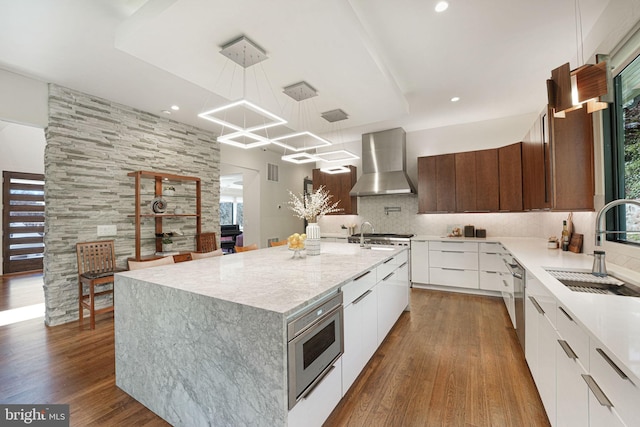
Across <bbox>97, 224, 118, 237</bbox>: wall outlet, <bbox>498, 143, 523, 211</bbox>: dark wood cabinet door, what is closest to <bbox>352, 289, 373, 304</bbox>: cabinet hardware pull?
<bbox>498, 143, 523, 211</bbox>: dark wood cabinet door

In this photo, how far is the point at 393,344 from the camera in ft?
8.75

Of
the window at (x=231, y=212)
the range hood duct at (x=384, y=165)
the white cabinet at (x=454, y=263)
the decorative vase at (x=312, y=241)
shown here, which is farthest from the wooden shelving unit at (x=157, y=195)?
the window at (x=231, y=212)

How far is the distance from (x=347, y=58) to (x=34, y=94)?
378 centimetres

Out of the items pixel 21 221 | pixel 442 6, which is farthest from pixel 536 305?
pixel 21 221

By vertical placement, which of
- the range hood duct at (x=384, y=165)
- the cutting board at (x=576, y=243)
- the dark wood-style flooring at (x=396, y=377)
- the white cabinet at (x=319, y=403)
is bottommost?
the dark wood-style flooring at (x=396, y=377)

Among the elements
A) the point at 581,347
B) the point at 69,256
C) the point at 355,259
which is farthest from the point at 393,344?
the point at 69,256

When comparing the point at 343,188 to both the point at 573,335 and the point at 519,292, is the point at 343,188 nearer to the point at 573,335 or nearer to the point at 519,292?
the point at 519,292

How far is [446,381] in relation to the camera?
81.4 inches

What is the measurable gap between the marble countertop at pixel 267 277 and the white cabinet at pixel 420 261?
6.94 feet

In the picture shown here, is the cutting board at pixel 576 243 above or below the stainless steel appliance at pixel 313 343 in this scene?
above

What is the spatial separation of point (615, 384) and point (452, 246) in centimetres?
368

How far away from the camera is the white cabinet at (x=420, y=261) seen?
452 centimetres

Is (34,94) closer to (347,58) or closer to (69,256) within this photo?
(69,256)

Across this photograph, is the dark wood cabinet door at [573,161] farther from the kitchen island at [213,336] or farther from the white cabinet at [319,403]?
the white cabinet at [319,403]
